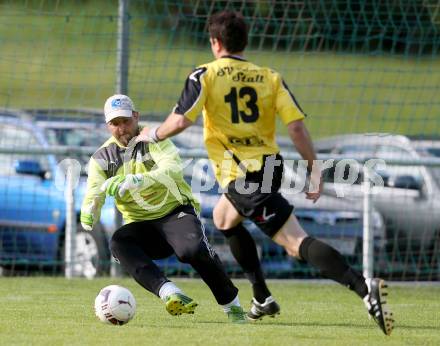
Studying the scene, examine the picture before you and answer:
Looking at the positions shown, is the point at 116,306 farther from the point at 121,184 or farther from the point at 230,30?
the point at 230,30

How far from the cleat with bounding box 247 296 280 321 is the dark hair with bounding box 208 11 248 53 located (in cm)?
172

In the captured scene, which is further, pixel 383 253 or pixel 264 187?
pixel 383 253

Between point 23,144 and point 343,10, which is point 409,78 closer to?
point 343,10

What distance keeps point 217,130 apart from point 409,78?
22.7 feet

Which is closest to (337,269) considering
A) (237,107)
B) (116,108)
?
(237,107)

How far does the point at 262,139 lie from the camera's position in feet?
26.2

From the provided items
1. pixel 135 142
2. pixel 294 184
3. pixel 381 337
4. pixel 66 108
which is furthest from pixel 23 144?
pixel 381 337

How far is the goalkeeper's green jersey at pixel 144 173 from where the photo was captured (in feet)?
27.1

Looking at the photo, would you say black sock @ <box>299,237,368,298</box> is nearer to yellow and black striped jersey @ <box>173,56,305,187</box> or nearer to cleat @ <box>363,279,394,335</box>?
cleat @ <box>363,279,394,335</box>

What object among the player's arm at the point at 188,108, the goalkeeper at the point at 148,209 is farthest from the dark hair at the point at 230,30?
the goalkeeper at the point at 148,209

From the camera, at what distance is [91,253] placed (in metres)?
12.8

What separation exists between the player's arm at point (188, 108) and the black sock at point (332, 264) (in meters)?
1.04

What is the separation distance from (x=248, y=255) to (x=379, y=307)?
1409mm

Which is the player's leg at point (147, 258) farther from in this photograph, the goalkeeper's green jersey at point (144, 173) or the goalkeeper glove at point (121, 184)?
the goalkeeper glove at point (121, 184)
